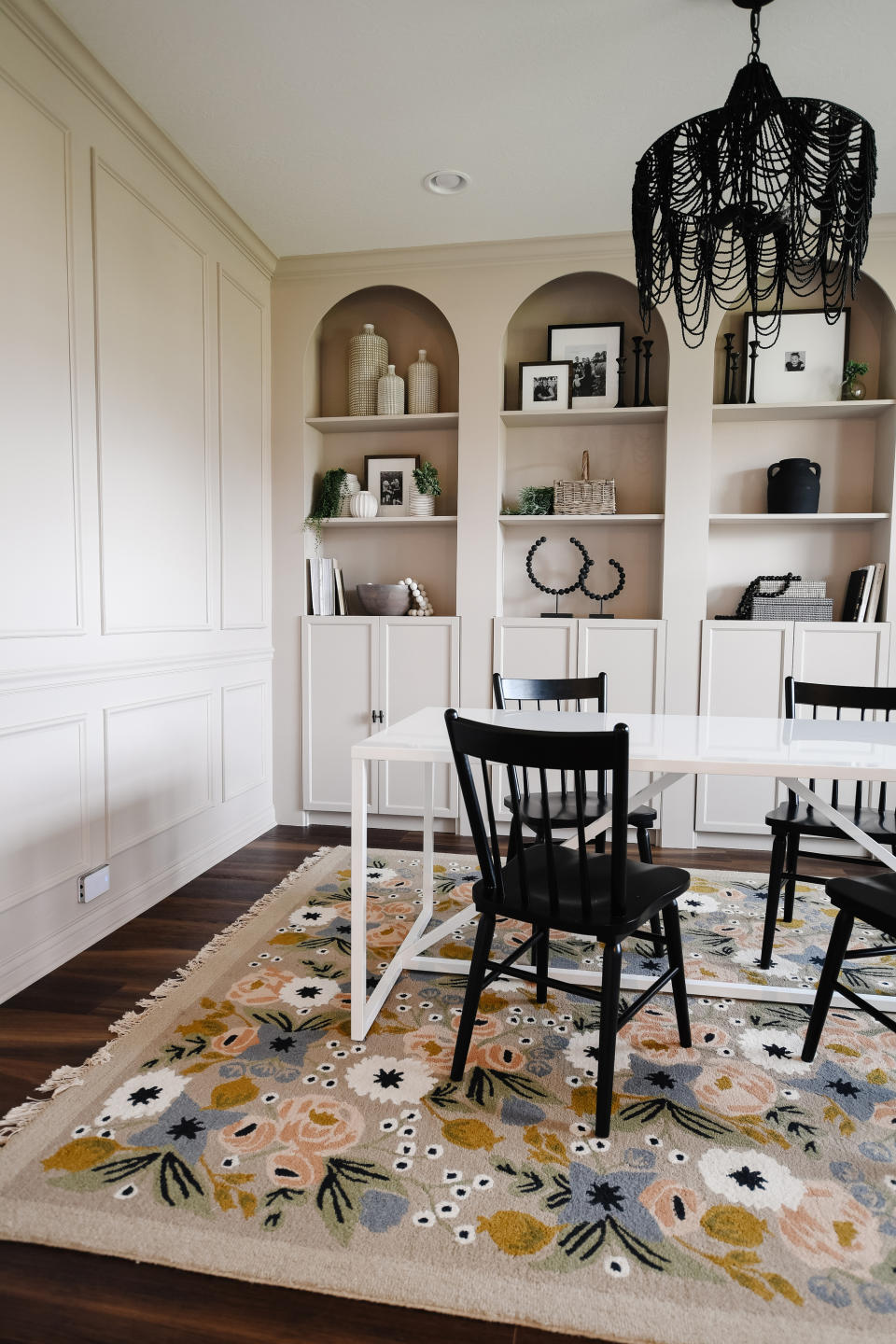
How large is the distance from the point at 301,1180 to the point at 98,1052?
2.35 feet

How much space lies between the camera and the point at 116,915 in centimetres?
280

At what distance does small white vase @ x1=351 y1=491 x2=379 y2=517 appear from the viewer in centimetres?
408

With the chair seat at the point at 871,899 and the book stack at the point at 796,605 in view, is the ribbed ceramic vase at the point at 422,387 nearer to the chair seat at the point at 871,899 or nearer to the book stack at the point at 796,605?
the book stack at the point at 796,605

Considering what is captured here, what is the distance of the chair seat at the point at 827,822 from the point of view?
7.93 feet

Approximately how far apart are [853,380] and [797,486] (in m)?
0.54

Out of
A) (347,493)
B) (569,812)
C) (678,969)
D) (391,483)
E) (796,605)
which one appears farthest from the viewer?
(391,483)

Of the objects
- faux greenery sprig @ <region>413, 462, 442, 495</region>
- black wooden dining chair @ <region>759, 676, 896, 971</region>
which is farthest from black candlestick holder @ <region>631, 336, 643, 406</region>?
black wooden dining chair @ <region>759, 676, 896, 971</region>

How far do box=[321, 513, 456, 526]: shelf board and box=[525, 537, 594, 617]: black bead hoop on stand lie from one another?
1.42ft

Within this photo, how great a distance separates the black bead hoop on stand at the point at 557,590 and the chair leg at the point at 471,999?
2.35 metres

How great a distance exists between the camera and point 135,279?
9.44 feet

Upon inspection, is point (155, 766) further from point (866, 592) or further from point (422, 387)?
point (866, 592)

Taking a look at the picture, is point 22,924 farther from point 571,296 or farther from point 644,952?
point 571,296

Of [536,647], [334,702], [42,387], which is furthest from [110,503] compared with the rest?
[536,647]

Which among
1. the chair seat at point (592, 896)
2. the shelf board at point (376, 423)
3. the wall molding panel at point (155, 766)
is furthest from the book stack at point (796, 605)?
the wall molding panel at point (155, 766)
